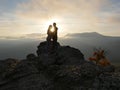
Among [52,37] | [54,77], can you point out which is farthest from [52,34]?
[54,77]

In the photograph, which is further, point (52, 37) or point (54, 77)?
point (52, 37)

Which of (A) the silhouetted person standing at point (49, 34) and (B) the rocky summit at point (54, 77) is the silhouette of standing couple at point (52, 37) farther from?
(B) the rocky summit at point (54, 77)

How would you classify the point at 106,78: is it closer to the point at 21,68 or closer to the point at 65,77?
the point at 65,77

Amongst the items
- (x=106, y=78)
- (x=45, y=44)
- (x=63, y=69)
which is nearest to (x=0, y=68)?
(x=63, y=69)

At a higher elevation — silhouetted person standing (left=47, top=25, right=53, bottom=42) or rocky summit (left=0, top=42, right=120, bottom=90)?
silhouetted person standing (left=47, top=25, right=53, bottom=42)

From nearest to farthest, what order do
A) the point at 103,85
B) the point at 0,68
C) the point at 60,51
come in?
the point at 103,85 → the point at 0,68 → the point at 60,51

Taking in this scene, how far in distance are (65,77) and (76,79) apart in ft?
4.79

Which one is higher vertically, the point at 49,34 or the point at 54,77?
the point at 49,34

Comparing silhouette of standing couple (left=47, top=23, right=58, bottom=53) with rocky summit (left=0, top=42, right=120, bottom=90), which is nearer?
rocky summit (left=0, top=42, right=120, bottom=90)

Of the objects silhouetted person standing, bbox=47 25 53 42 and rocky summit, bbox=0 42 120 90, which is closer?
rocky summit, bbox=0 42 120 90

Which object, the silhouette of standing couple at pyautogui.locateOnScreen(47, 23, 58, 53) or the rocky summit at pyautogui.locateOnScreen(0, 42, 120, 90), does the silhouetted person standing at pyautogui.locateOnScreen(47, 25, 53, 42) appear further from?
the rocky summit at pyautogui.locateOnScreen(0, 42, 120, 90)

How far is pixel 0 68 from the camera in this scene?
33969 millimetres

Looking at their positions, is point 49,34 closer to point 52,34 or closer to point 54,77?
point 52,34

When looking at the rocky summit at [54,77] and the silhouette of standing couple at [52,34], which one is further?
the silhouette of standing couple at [52,34]
